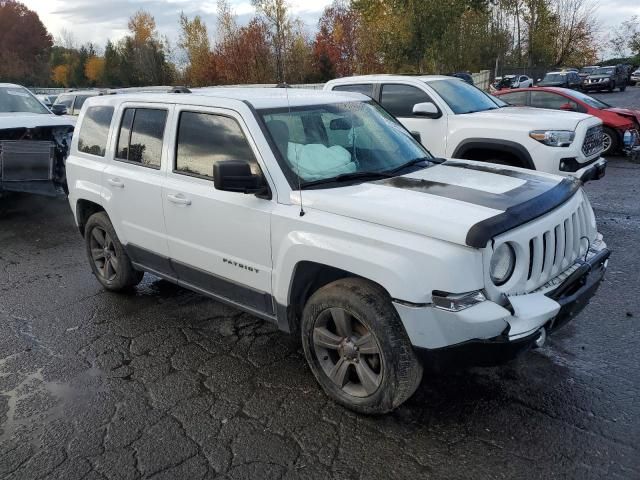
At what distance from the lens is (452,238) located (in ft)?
9.16

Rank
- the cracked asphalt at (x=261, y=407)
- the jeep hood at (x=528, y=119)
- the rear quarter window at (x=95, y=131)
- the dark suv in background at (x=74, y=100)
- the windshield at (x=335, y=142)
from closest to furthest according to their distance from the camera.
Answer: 1. the cracked asphalt at (x=261, y=407)
2. the windshield at (x=335, y=142)
3. the rear quarter window at (x=95, y=131)
4. the jeep hood at (x=528, y=119)
5. the dark suv in background at (x=74, y=100)

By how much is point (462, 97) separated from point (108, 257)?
558cm

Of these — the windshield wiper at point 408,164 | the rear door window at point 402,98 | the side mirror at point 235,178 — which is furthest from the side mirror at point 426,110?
the side mirror at point 235,178

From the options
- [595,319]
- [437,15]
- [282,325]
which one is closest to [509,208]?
[282,325]

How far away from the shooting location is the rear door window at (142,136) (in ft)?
14.4

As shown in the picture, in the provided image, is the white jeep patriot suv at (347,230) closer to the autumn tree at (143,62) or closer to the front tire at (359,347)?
the front tire at (359,347)

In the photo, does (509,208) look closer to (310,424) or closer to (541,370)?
(541,370)

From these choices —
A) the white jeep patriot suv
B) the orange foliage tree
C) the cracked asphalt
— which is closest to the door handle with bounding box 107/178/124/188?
the white jeep patriot suv

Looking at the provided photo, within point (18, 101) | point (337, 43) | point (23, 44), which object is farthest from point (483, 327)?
point (23, 44)

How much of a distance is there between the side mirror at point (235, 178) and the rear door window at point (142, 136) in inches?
47.2

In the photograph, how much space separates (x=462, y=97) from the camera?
8.34 m

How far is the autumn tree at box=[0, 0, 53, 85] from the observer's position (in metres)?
67.8

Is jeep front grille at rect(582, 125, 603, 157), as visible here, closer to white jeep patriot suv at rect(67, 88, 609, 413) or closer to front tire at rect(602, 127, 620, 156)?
white jeep patriot suv at rect(67, 88, 609, 413)

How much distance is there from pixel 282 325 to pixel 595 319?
254 centimetres
